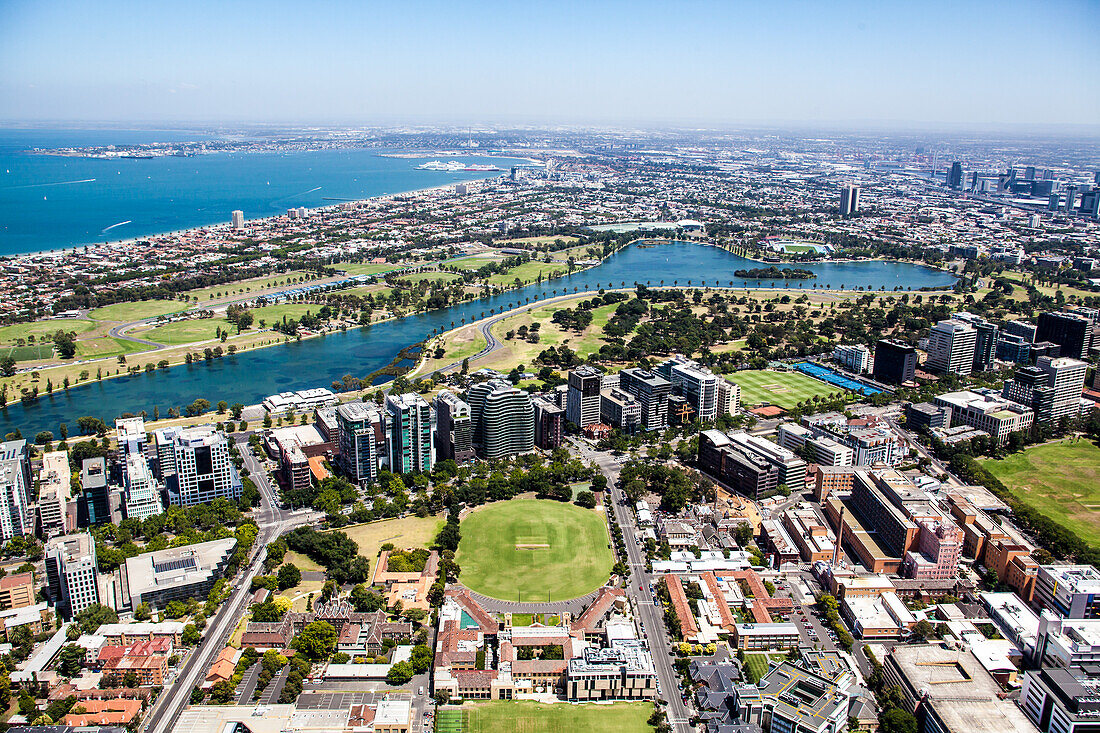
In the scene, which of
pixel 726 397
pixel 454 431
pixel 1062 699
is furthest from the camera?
pixel 726 397

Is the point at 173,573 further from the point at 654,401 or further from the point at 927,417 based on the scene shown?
the point at 927,417

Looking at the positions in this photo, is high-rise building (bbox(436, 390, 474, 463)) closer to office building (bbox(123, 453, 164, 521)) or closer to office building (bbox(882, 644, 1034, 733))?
office building (bbox(123, 453, 164, 521))

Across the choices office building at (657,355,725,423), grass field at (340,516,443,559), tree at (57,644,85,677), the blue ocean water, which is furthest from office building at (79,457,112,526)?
the blue ocean water

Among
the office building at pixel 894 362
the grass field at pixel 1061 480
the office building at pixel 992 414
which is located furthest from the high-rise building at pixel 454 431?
the office building at pixel 894 362

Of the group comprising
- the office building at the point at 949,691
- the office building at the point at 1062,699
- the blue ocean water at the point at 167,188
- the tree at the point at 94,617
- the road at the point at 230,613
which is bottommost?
the road at the point at 230,613

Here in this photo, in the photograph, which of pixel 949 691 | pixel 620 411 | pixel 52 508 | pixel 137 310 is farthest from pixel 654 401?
pixel 137 310

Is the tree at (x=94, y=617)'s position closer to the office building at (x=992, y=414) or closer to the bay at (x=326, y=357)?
the bay at (x=326, y=357)

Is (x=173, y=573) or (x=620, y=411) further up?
(x=620, y=411)
